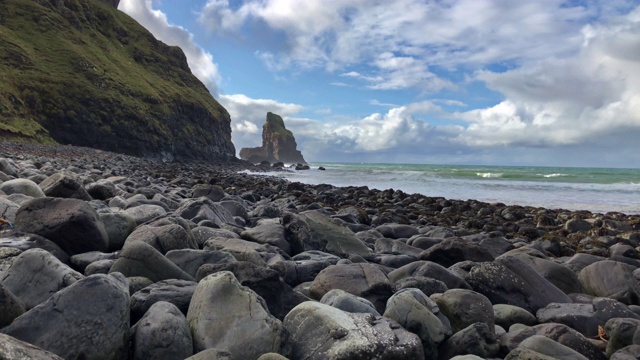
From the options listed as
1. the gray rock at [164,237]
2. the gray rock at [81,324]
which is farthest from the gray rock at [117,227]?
the gray rock at [81,324]

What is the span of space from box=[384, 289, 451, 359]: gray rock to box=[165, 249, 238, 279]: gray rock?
168 cm

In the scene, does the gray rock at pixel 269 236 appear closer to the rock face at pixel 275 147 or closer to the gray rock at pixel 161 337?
the gray rock at pixel 161 337

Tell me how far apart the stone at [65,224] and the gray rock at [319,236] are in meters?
2.60

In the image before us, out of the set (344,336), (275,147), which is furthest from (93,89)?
(275,147)

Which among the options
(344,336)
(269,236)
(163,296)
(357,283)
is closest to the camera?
(344,336)

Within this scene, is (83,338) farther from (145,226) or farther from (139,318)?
(145,226)

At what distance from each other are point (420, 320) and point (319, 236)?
358cm

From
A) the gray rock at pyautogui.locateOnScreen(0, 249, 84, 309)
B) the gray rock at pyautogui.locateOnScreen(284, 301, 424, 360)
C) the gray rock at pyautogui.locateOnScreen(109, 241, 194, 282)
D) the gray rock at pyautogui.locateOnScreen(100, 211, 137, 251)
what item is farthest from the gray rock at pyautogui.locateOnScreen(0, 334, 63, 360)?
the gray rock at pyautogui.locateOnScreen(100, 211, 137, 251)

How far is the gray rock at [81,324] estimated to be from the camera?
2.73 m

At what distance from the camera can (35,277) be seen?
3.50 m

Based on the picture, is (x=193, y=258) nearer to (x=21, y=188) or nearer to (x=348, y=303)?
(x=348, y=303)

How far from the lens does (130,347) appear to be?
296 cm

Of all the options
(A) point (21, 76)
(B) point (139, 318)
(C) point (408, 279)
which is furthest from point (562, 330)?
(A) point (21, 76)

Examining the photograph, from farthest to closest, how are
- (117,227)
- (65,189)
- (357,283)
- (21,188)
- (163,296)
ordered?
1. (21,188)
2. (65,189)
3. (117,227)
4. (357,283)
5. (163,296)
